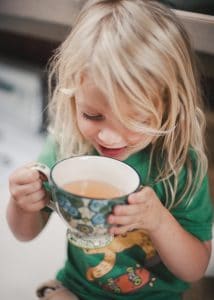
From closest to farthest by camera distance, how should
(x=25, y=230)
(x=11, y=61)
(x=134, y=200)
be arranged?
(x=134, y=200) → (x=25, y=230) → (x=11, y=61)

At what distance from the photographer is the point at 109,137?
0.47 metres

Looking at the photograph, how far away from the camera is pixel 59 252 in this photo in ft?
2.62

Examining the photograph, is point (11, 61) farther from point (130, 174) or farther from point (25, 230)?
point (130, 174)

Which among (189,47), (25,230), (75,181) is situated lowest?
(25,230)

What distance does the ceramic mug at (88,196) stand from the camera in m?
0.40

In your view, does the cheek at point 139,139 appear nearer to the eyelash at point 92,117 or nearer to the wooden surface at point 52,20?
the eyelash at point 92,117

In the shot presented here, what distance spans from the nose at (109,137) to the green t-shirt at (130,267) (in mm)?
91

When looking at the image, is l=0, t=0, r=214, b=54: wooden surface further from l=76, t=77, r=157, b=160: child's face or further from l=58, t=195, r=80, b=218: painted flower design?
l=58, t=195, r=80, b=218: painted flower design

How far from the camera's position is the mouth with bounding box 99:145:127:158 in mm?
492

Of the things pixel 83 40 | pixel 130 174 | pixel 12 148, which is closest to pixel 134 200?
pixel 130 174

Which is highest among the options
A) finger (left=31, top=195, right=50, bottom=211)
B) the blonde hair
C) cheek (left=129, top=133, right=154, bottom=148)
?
the blonde hair

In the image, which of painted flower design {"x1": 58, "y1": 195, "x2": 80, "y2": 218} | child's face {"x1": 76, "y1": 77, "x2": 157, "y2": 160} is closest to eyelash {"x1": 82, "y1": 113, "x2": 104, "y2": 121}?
child's face {"x1": 76, "y1": 77, "x2": 157, "y2": 160}

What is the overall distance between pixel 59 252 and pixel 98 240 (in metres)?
0.37

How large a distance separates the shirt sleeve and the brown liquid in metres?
0.12
